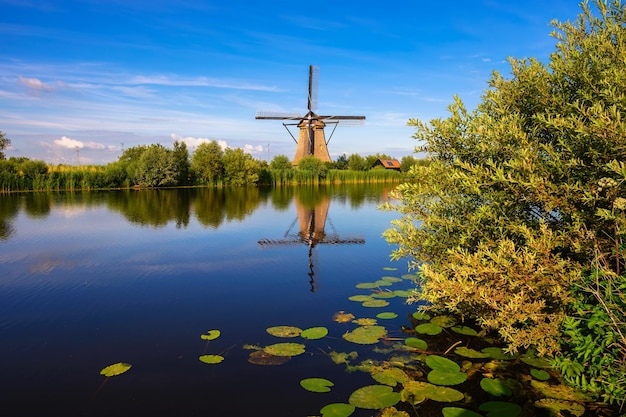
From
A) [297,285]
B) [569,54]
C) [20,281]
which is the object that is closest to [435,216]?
[569,54]

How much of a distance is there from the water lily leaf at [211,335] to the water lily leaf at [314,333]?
152cm

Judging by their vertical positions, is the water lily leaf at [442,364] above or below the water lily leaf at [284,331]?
above

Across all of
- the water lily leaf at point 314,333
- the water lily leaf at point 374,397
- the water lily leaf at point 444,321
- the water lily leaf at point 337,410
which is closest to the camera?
the water lily leaf at point 337,410

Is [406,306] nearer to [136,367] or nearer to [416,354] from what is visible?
[416,354]

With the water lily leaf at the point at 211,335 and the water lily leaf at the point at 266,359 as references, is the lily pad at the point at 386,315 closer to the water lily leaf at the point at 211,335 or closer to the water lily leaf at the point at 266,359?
the water lily leaf at the point at 266,359

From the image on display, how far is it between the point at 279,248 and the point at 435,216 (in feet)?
29.7

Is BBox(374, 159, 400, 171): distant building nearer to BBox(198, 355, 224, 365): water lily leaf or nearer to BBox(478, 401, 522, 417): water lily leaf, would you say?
BBox(198, 355, 224, 365): water lily leaf

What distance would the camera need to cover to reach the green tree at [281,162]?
65938 millimetres

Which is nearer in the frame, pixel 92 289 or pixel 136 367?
pixel 136 367

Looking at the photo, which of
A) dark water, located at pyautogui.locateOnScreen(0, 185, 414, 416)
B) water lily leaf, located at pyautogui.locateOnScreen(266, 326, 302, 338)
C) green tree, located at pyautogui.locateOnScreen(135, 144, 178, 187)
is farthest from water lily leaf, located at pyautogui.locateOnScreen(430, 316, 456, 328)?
green tree, located at pyautogui.locateOnScreen(135, 144, 178, 187)

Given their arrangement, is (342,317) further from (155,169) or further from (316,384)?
(155,169)

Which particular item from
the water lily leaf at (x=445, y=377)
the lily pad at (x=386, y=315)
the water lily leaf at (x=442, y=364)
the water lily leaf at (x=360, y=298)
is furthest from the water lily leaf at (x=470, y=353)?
the water lily leaf at (x=360, y=298)

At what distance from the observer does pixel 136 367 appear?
6094 mm

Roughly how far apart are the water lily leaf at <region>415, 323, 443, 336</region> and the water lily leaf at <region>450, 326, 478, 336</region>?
241 millimetres
